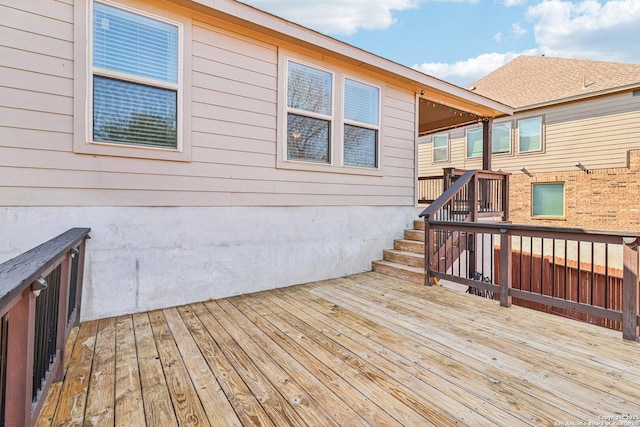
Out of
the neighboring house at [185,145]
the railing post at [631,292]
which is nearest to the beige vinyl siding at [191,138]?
the neighboring house at [185,145]

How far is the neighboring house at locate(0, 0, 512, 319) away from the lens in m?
2.96

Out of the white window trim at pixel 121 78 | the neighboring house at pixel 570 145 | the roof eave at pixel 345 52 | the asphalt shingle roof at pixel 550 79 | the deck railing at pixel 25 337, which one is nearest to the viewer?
the deck railing at pixel 25 337

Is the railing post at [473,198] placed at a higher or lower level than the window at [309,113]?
lower

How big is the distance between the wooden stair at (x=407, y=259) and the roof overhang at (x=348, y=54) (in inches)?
99.1

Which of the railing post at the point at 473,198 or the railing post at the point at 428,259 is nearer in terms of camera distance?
the railing post at the point at 428,259

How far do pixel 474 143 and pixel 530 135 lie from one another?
1.61 metres

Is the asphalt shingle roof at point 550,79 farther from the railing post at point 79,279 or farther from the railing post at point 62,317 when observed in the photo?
the railing post at point 62,317

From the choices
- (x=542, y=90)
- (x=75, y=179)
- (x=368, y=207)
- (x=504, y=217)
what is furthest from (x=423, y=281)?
(x=542, y=90)

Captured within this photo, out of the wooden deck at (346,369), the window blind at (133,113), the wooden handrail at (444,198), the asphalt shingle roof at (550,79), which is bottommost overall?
the wooden deck at (346,369)

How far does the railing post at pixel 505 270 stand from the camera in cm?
350

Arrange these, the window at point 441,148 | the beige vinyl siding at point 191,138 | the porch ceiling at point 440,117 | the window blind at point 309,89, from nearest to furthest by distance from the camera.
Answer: the beige vinyl siding at point 191,138, the window blind at point 309,89, the porch ceiling at point 440,117, the window at point 441,148

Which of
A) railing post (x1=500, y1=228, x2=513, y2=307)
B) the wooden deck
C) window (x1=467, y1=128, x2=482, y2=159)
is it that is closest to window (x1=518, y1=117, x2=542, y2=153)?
window (x1=467, y1=128, x2=482, y2=159)

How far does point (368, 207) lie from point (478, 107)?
3.60 meters

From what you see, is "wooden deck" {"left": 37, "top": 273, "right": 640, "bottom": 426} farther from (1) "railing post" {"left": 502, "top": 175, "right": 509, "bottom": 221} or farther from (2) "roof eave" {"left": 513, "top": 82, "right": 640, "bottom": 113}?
(2) "roof eave" {"left": 513, "top": 82, "right": 640, "bottom": 113}
